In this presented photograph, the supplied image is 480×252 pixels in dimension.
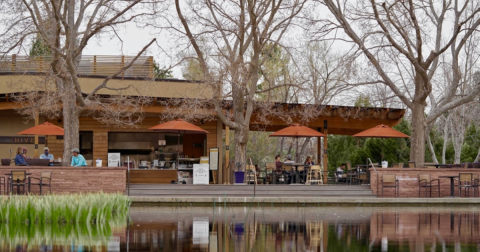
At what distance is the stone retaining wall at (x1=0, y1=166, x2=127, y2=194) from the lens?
73.8ft

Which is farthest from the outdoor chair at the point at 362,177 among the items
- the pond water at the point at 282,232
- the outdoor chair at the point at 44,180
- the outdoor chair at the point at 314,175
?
the outdoor chair at the point at 44,180

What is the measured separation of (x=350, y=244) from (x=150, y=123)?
19201 mm

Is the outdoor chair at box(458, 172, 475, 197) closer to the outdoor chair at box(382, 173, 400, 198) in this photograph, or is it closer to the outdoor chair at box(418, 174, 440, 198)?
the outdoor chair at box(418, 174, 440, 198)

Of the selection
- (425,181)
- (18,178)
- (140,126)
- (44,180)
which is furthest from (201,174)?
(425,181)

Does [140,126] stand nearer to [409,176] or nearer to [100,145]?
[100,145]

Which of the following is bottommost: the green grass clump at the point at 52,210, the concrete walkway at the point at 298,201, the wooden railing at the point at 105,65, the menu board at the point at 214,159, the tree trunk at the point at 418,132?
the concrete walkway at the point at 298,201

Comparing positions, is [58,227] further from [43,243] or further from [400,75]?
[400,75]

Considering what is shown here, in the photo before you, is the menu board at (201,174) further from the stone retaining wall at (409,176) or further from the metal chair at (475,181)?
the metal chair at (475,181)

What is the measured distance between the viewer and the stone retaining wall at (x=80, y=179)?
22484mm

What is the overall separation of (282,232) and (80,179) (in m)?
11.4

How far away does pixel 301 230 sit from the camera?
43.3 feet

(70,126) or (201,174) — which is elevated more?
(70,126)

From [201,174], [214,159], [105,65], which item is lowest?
[201,174]

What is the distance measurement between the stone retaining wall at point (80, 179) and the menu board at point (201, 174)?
3.18 metres
